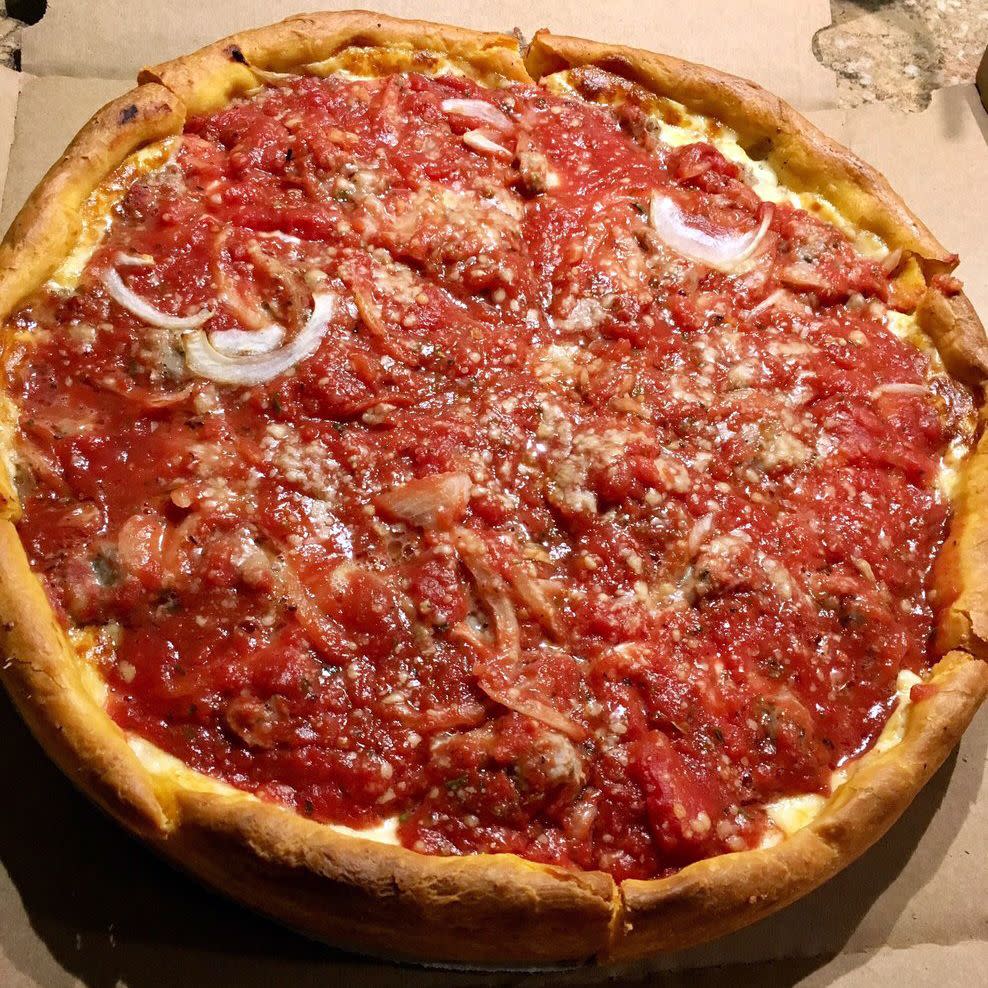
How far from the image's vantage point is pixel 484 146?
411 cm

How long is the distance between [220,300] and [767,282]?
2.05 metres

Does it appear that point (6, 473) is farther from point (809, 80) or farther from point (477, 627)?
point (809, 80)

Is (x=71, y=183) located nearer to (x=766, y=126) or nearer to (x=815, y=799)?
(x=766, y=126)

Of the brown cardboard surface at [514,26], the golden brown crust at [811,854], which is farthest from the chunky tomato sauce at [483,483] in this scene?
the brown cardboard surface at [514,26]

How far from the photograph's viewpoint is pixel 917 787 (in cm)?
311

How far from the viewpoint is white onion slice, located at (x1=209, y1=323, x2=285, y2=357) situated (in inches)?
137

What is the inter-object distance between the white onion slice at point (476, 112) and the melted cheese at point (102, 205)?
1099 millimetres

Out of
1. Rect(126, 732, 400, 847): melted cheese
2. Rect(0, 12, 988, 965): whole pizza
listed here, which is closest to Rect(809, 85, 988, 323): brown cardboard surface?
Rect(0, 12, 988, 965): whole pizza

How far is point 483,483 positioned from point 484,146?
156 cm

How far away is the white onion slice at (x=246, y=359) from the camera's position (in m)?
3.43

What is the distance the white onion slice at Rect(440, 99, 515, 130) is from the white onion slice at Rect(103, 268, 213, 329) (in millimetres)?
1430

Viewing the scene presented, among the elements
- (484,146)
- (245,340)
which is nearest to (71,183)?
(245,340)

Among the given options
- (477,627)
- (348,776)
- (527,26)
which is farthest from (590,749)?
(527,26)

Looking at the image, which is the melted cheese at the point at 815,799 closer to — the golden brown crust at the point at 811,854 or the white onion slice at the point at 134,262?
the golden brown crust at the point at 811,854
